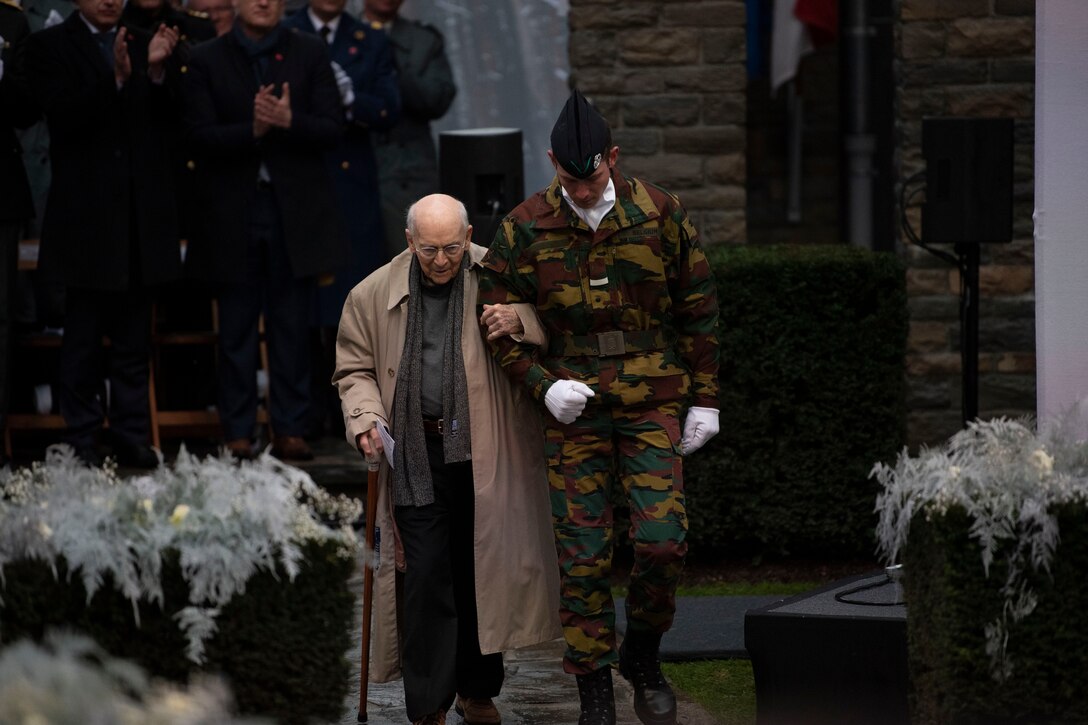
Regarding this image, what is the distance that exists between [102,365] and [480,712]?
13.6 ft

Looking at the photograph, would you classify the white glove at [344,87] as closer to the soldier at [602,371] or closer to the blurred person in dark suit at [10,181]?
the blurred person in dark suit at [10,181]

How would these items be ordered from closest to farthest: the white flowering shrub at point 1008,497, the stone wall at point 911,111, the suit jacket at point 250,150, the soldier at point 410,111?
the white flowering shrub at point 1008,497 → the suit jacket at point 250,150 → the stone wall at point 911,111 → the soldier at point 410,111

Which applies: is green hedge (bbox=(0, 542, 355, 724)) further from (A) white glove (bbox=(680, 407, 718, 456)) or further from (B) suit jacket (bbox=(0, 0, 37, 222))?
(B) suit jacket (bbox=(0, 0, 37, 222))

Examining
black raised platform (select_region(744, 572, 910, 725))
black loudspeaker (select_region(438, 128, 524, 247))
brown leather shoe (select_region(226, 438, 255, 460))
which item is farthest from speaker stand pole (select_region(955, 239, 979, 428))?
brown leather shoe (select_region(226, 438, 255, 460))

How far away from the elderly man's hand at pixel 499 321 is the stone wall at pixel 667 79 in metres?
4.15

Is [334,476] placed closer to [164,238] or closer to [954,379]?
[164,238]

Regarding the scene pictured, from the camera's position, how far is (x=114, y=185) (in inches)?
379

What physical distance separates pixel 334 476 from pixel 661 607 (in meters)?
3.84

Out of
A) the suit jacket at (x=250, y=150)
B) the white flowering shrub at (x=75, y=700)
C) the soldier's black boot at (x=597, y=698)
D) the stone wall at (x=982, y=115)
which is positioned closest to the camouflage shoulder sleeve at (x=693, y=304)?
the soldier's black boot at (x=597, y=698)

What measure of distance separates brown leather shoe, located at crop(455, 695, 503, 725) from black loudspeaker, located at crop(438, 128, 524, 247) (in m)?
2.84

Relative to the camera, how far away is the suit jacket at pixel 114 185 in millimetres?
9492

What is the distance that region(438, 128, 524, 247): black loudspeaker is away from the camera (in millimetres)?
8828

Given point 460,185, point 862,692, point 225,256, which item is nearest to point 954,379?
point 460,185

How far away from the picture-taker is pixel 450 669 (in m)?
6.18
